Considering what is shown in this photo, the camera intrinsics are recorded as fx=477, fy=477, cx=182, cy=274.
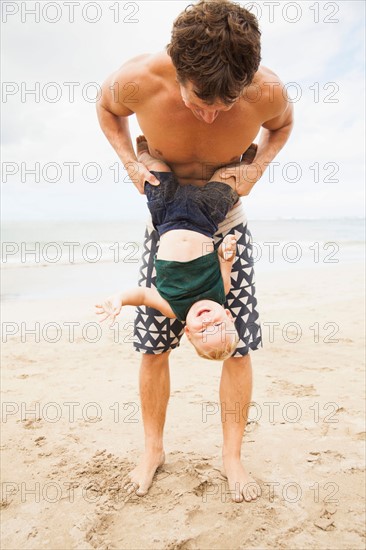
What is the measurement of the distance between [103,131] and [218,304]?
1092 millimetres

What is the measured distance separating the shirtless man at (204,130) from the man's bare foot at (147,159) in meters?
0.04

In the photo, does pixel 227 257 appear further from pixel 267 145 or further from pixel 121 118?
pixel 121 118

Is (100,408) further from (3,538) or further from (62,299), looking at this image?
(62,299)

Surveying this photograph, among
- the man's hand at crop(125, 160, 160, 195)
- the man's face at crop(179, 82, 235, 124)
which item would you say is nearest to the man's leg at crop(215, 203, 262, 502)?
the man's hand at crop(125, 160, 160, 195)

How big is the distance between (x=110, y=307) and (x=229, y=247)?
0.65 meters

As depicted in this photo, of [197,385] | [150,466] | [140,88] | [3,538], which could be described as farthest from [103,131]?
[197,385]

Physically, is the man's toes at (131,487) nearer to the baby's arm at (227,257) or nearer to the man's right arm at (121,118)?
the baby's arm at (227,257)

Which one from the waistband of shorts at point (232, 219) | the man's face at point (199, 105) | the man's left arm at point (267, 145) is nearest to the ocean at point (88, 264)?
the waistband of shorts at point (232, 219)

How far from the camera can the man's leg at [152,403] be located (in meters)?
2.71

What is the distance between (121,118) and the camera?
2.55m

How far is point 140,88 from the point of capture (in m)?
2.30

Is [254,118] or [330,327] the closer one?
[254,118]

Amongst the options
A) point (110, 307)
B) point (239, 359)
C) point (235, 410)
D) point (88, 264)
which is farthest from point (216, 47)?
point (88, 264)

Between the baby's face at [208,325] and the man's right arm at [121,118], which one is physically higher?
the man's right arm at [121,118]
